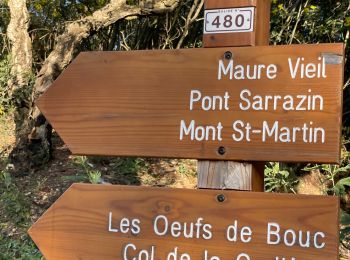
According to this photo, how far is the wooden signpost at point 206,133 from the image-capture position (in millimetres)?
1730

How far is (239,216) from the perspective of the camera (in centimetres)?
177

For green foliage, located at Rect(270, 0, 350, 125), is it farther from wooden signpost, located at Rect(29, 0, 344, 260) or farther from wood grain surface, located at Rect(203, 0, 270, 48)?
wooden signpost, located at Rect(29, 0, 344, 260)

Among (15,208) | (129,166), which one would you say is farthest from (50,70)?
(15,208)

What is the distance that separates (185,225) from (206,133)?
32 centimetres

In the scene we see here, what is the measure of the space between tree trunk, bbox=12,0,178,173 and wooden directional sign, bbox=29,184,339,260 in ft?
16.3

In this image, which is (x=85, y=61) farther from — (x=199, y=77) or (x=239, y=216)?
(x=239, y=216)

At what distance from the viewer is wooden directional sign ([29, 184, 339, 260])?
1.70m

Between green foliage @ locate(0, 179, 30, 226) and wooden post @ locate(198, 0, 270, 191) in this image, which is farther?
green foliage @ locate(0, 179, 30, 226)

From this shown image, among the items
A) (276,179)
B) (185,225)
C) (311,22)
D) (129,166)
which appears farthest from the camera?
(311,22)

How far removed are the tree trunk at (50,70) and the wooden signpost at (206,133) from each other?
491 centimetres

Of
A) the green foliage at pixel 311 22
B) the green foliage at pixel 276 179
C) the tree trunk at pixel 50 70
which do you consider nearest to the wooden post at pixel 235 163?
the green foliage at pixel 276 179

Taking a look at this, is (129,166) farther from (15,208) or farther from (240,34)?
(240,34)

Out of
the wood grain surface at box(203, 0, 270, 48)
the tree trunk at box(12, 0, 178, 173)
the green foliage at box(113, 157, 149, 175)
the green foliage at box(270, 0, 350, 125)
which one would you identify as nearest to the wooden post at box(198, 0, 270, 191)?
the wood grain surface at box(203, 0, 270, 48)

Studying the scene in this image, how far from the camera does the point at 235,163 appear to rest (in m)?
1.85
